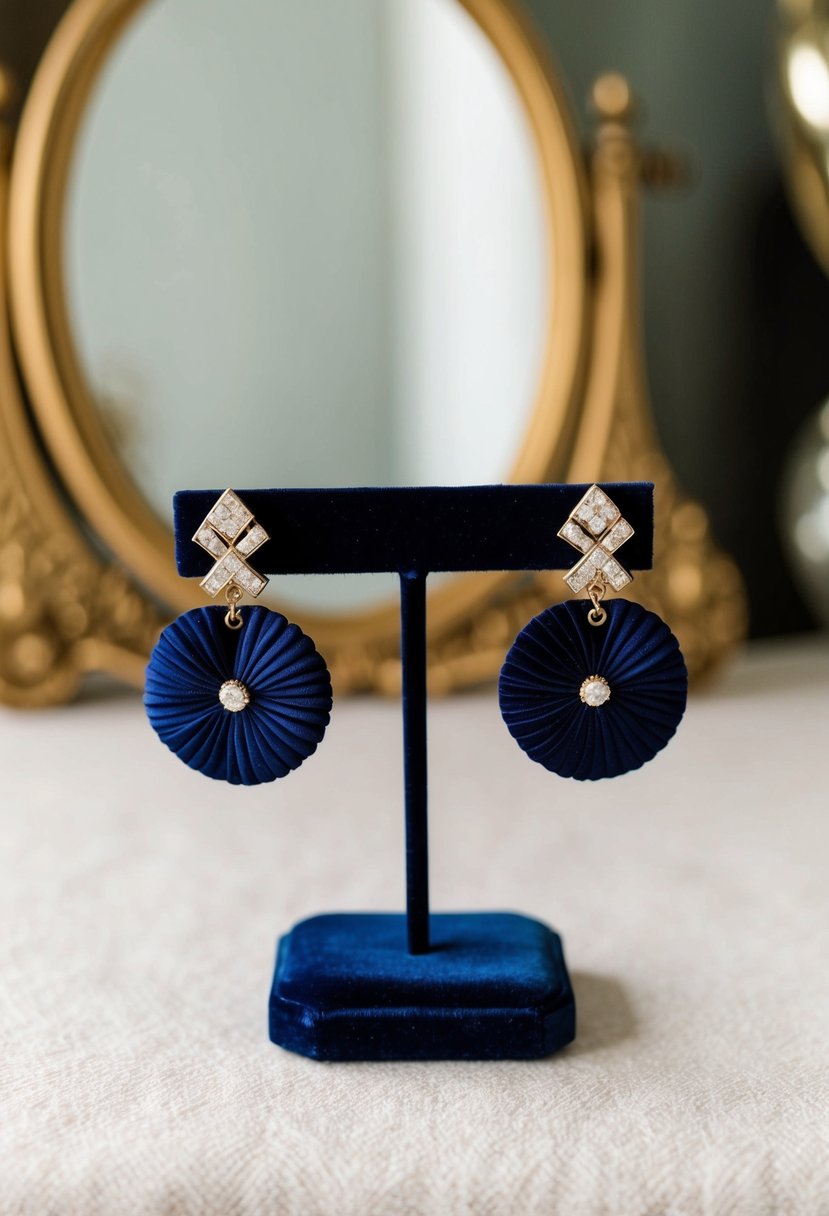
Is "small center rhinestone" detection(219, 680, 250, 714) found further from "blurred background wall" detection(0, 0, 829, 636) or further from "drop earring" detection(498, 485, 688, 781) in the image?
"blurred background wall" detection(0, 0, 829, 636)

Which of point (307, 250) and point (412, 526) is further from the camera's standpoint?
point (307, 250)

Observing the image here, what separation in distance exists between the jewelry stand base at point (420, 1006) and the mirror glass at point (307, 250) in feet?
1.45

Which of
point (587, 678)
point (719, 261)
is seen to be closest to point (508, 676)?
point (587, 678)

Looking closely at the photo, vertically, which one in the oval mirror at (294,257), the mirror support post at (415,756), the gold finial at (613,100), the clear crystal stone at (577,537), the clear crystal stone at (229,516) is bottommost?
the mirror support post at (415,756)

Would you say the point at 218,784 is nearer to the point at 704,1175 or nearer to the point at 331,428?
the point at 331,428

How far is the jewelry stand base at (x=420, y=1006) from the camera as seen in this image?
363mm

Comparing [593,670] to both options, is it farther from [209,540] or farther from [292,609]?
[292,609]

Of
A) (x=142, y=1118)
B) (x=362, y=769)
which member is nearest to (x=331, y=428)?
(x=362, y=769)

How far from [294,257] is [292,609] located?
23 centimetres

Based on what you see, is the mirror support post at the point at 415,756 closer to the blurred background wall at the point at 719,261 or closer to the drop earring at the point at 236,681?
the drop earring at the point at 236,681

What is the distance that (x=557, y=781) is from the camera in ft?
2.19

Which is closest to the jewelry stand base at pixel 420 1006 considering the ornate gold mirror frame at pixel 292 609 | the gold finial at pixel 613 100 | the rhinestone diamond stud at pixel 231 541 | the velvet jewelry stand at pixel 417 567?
the velvet jewelry stand at pixel 417 567

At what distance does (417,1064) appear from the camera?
36 centimetres

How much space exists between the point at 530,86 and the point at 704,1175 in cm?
68
